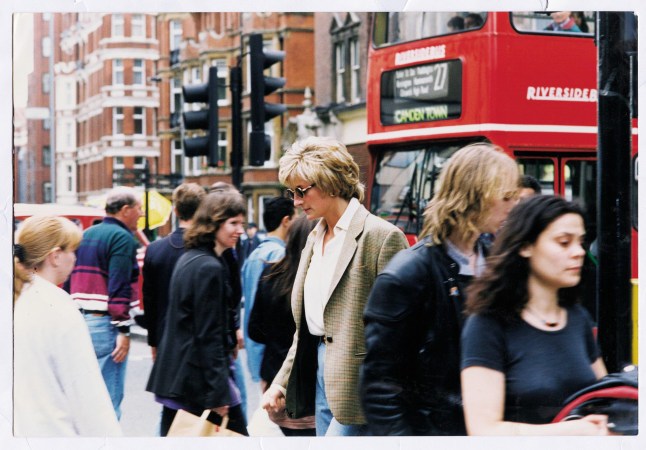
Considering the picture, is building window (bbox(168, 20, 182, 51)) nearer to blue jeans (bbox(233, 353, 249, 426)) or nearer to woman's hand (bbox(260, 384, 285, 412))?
blue jeans (bbox(233, 353, 249, 426))

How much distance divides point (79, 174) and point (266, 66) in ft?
3.98

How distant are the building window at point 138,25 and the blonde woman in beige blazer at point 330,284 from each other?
1269 millimetres

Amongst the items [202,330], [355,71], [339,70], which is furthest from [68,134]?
[339,70]

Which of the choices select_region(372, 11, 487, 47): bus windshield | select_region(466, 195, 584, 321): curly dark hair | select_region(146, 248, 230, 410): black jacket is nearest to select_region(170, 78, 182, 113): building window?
select_region(372, 11, 487, 47): bus windshield

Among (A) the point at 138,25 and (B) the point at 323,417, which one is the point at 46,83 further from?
(B) the point at 323,417

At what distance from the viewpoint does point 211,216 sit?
4.07m

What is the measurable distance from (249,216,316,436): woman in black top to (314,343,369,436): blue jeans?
571 mm

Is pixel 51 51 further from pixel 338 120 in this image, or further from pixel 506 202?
pixel 506 202

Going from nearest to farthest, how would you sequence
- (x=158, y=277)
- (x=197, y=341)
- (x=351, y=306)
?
(x=351, y=306)
(x=197, y=341)
(x=158, y=277)

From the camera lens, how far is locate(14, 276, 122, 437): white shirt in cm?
373

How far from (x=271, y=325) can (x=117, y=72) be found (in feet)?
4.89

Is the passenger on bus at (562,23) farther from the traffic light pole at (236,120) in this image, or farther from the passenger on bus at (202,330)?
the passenger on bus at (202,330)

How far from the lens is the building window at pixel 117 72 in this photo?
474 centimetres

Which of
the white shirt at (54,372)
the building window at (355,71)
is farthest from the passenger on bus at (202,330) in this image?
the building window at (355,71)
